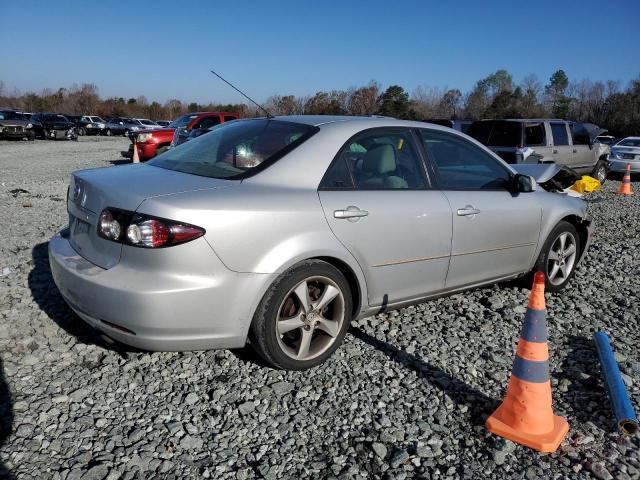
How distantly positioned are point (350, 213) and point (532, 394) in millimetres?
1427

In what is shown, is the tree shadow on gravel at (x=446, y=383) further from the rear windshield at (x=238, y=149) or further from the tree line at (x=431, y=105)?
the tree line at (x=431, y=105)

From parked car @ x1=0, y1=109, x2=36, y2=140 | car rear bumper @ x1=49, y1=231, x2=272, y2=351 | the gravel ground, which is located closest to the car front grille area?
parked car @ x1=0, y1=109, x2=36, y2=140

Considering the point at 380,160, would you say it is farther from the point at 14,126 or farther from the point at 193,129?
the point at 14,126

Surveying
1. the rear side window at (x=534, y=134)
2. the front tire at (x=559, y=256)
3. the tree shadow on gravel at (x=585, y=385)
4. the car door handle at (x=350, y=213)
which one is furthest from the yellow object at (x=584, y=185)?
the car door handle at (x=350, y=213)

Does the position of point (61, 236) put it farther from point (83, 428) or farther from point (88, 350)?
point (83, 428)

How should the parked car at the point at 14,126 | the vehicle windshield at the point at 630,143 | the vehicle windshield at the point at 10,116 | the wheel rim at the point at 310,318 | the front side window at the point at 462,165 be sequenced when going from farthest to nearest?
1. the vehicle windshield at the point at 10,116
2. the parked car at the point at 14,126
3. the vehicle windshield at the point at 630,143
4. the front side window at the point at 462,165
5. the wheel rim at the point at 310,318

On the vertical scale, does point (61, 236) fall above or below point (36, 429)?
above

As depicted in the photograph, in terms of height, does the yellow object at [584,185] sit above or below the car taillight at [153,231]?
below

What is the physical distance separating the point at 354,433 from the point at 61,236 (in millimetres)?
2333

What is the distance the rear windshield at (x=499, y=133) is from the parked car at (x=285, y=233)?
766cm

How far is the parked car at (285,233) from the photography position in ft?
9.16

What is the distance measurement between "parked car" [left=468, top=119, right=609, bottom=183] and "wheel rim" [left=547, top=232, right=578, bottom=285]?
6243mm

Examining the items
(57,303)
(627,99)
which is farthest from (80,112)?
(57,303)

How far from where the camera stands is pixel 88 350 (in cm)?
351
